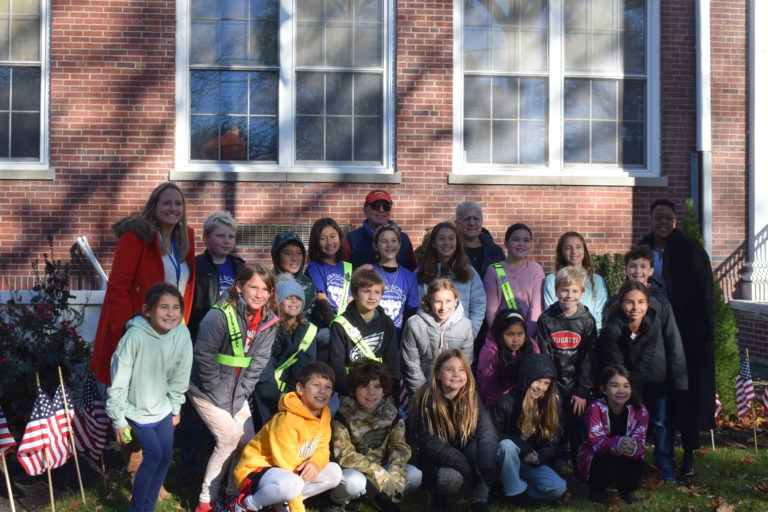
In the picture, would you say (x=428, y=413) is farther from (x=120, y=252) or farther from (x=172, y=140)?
(x=172, y=140)

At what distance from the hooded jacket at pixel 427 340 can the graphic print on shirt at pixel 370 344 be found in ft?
0.78

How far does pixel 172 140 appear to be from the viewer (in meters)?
9.14

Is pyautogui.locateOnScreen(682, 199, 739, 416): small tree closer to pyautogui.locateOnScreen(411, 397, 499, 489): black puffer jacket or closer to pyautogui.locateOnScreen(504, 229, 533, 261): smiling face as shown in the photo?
pyautogui.locateOnScreen(504, 229, 533, 261): smiling face

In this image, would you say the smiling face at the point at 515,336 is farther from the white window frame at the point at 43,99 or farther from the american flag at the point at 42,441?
the white window frame at the point at 43,99

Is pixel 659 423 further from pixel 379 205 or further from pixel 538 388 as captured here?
pixel 379 205

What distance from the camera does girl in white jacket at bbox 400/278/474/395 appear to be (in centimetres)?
551

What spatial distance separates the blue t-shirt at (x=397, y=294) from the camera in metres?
5.82

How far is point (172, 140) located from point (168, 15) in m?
1.42

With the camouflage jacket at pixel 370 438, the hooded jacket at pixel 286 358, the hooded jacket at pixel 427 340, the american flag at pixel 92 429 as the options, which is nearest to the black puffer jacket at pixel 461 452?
the camouflage jacket at pixel 370 438

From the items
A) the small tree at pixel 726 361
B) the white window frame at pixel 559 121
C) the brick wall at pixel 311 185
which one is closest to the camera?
the small tree at pixel 726 361

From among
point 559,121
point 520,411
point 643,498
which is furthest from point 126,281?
point 559,121

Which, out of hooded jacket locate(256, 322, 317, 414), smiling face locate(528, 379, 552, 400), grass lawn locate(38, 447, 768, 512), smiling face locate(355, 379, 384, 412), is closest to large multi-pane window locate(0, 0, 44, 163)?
grass lawn locate(38, 447, 768, 512)

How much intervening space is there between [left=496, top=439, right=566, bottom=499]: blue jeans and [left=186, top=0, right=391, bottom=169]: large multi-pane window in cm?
506

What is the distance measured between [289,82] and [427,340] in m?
4.84
